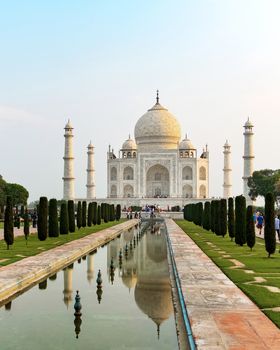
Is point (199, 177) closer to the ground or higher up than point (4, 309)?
higher up

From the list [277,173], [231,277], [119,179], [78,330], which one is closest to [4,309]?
[78,330]

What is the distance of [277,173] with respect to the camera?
143ft

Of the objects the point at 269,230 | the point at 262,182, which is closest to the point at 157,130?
the point at 262,182

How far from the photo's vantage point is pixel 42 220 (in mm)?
17188

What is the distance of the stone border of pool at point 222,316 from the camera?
16.0ft

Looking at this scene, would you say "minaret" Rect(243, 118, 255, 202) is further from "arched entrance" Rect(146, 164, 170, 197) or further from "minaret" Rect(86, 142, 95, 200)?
"minaret" Rect(86, 142, 95, 200)

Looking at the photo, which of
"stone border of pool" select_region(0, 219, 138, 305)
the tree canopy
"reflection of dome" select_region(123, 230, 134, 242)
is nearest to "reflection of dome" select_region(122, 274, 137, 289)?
"stone border of pool" select_region(0, 219, 138, 305)

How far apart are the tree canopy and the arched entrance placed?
34.8 ft

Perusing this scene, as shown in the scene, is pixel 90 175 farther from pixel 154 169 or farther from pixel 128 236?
pixel 128 236

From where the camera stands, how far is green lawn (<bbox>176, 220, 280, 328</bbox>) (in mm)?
6918

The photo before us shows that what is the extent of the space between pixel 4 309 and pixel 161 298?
7.77 feet

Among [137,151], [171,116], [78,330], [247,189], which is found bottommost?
[78,330]

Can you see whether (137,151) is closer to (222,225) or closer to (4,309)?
(222,225)

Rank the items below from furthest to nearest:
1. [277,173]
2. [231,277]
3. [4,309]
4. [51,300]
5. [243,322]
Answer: [277,173] < [231,277] < [51,300] < [4,309] < [243,322]
